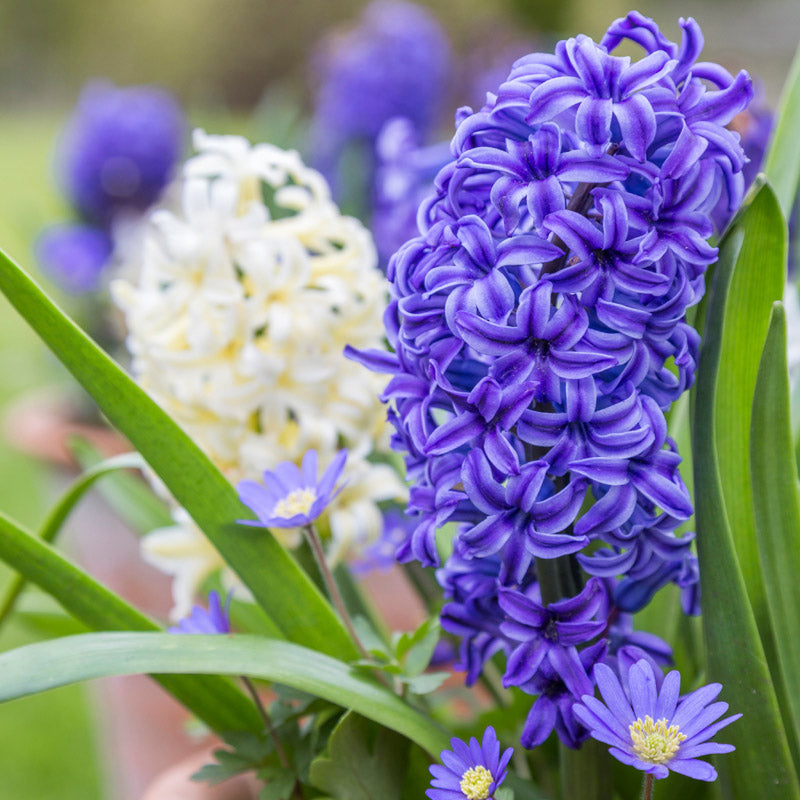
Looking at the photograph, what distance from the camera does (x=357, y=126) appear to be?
144 cm

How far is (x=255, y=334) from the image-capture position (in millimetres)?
528

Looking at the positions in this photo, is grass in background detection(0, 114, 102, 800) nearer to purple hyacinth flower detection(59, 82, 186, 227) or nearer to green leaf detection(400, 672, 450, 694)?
purple hyacinth flower detection(59, 82, 186, 227)

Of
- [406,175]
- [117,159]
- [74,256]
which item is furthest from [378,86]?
[406,175]

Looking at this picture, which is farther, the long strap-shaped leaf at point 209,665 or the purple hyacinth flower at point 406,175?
the purple hyacinth flower at point 406,175

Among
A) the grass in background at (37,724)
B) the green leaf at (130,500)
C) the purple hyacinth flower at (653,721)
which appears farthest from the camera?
the grass in background at (37,724)

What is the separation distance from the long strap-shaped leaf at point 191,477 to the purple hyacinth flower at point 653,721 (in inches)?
5.2

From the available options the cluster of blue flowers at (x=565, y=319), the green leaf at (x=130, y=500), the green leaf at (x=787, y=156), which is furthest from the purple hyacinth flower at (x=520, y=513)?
the green leaf at (x=130, y=500)

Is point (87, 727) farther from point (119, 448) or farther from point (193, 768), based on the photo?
point (193, 768)

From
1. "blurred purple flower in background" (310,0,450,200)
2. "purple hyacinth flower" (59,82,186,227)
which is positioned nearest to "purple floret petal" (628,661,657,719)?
"blurred purple flower in background" (310,0,450,200)

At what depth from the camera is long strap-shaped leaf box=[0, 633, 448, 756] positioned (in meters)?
0.33

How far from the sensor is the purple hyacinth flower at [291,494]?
0.41 m

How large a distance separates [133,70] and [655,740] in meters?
8.93

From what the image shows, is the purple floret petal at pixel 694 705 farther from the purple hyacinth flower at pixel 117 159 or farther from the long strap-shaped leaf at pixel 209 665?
the purple hyacinth flower at pixel 117 159

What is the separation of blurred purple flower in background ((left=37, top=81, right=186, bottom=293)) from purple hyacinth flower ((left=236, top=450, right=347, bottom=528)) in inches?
42.7
